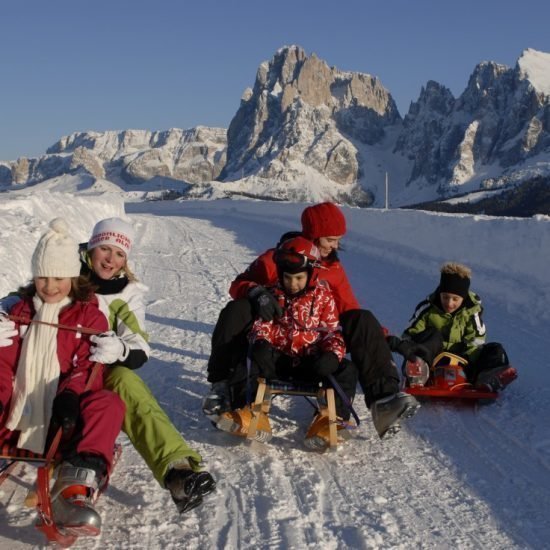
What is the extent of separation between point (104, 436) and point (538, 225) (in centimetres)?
778

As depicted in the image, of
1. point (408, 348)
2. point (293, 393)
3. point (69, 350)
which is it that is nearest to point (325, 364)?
point (293, 393)

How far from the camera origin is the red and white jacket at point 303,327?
13.4 ft

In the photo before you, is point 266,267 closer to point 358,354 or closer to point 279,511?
point 358,354

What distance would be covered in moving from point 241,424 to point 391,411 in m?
0.83

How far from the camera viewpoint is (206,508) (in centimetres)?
311

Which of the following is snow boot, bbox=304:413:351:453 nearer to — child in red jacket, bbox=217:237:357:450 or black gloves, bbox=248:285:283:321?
child in red jacket, bbox=217:237:357:450

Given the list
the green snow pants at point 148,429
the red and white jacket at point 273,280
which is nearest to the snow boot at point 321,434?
the red and white jacket at point 273,280

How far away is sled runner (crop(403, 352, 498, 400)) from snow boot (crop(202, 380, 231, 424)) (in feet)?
4.26

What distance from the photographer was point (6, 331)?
303 cm

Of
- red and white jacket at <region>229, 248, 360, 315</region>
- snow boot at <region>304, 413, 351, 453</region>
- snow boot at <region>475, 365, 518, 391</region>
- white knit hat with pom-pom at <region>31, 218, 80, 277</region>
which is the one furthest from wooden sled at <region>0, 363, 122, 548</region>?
snow boot at <region>475, 365, 518, 391</region>

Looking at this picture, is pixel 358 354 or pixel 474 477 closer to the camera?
pixel 474 477

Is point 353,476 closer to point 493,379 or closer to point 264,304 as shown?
point 264,304

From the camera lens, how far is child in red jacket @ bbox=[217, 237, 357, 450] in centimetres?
380

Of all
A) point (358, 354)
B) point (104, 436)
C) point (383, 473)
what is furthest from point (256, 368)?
point (104, 436)
